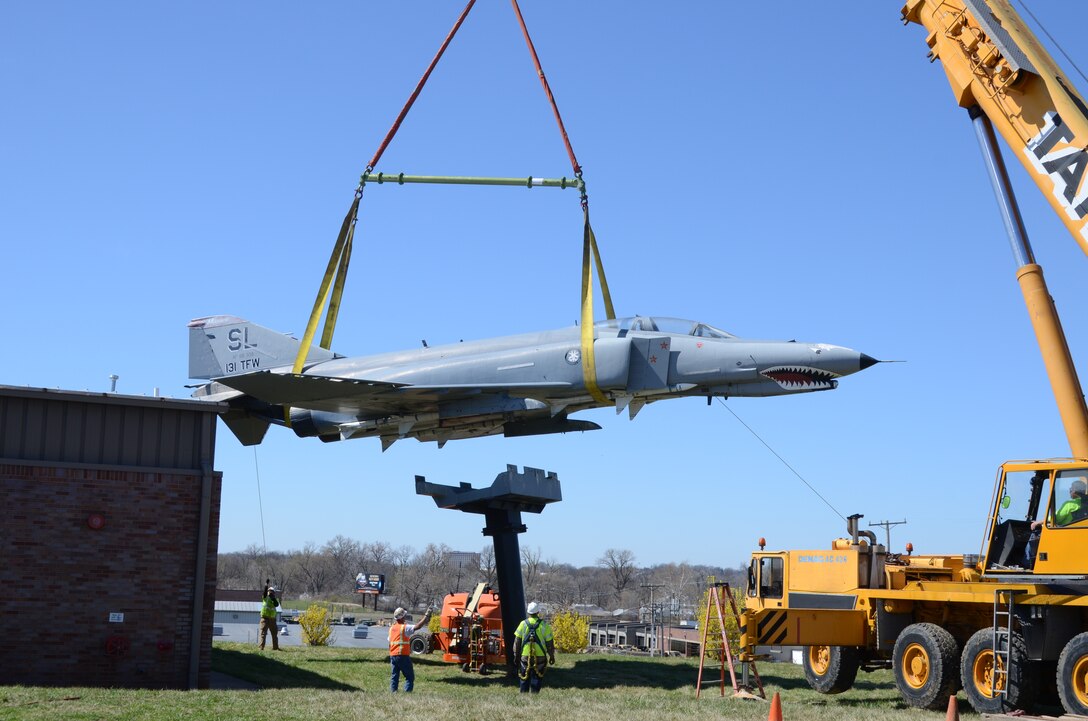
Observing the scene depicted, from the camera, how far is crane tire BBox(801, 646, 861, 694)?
16.9m

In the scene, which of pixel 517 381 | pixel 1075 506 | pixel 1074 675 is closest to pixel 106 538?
pixel 517 381

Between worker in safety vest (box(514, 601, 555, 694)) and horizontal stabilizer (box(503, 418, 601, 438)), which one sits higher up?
horizontal stabilizer (box(503, 418, 601, 438))

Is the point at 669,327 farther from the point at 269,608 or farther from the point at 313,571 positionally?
the point at 313,571

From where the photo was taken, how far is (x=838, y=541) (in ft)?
56.1

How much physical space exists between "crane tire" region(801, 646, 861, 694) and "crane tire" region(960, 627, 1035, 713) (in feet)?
10.9

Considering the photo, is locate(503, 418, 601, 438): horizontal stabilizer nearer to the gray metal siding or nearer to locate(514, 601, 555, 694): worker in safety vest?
locate(514, 601, 555, 694): worker in safety vest

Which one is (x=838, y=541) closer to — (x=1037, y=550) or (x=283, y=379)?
(x=1037, y=550)

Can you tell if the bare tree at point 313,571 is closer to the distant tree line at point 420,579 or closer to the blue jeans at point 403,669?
the distant tree line at point 420,579

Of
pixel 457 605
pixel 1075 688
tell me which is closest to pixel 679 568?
pixel 457 605

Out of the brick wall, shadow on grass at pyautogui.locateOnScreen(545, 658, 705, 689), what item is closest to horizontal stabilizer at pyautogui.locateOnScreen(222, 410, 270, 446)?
the brick wall

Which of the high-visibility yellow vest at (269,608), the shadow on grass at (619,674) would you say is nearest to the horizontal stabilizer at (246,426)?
the high-visibility yellow vest at (269,608)

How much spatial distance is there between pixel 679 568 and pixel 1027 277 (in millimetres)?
162725

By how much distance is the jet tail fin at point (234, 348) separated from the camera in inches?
1016

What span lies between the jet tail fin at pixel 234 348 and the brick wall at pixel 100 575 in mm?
8109
